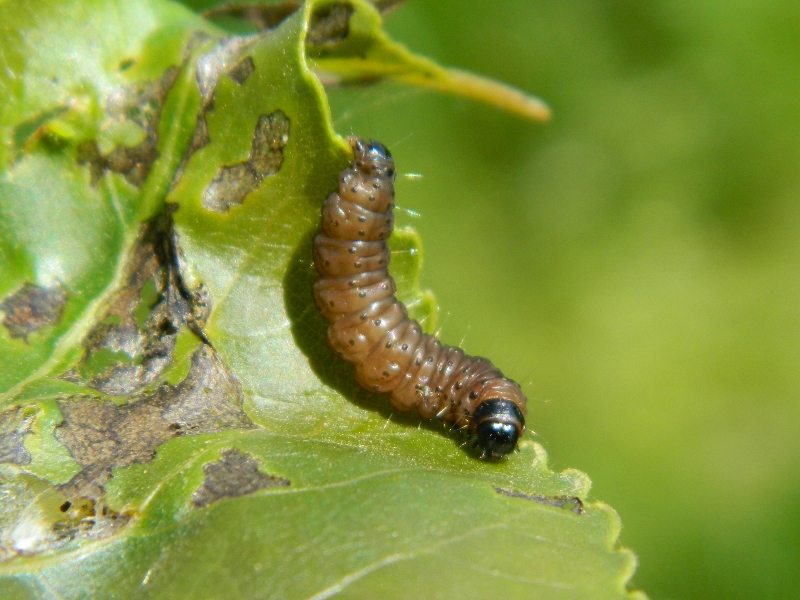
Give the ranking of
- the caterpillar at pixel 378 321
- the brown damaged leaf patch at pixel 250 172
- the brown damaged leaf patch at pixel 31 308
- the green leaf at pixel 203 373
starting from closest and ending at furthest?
1. the green leaf at pixel 203 373
2. the brown damaged leaf patch at pixel 31 308
3. the brown damaged leaf patch at pixel 250 172
4. the caterpillar at pixel 378 321

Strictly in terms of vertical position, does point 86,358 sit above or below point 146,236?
below

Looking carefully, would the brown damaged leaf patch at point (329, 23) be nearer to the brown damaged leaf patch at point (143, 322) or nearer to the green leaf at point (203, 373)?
the green leaf at point (203, 373)

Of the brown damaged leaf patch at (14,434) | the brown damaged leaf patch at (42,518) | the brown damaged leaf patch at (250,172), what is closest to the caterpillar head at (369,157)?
the brown damaged leaf patch at (250,172)

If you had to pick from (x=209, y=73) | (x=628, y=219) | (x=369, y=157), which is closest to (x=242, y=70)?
(x=209, y=73)

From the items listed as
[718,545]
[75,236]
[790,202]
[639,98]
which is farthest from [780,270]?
[75,236]

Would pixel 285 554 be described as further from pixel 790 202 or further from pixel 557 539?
pixel 790 202

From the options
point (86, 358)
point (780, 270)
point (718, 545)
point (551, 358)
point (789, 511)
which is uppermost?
point (780, 270)
